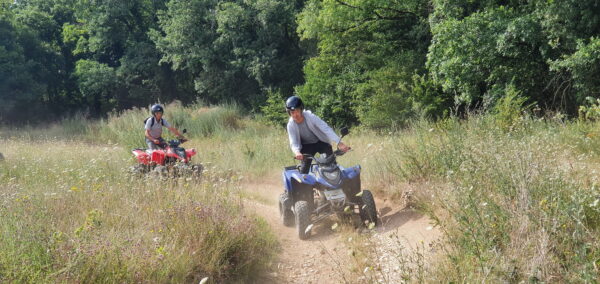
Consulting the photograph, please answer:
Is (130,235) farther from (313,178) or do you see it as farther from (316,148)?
(316,148)

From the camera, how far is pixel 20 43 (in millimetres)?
31703

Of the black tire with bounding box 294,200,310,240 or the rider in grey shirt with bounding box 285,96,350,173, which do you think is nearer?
the black tire with bounding box 294,200,310,240

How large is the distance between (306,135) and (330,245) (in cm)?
181

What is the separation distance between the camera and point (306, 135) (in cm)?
709

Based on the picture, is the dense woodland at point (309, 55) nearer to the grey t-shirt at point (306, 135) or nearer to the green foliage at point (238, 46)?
the green foliage at point (238, 46)

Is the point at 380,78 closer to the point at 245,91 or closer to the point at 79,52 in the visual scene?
the point at 245,91

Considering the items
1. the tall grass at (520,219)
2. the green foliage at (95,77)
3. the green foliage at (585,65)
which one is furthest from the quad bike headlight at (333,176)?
the green foliage at (95,77)

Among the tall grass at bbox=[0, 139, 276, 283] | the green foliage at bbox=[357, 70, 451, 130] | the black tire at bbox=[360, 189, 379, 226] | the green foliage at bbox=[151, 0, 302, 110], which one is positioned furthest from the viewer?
the green foliage at bbox=[151, 0, 302, 110]

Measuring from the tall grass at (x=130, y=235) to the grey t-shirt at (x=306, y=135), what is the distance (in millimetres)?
1377

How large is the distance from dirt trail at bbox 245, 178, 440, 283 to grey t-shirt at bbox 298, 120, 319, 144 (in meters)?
1.20

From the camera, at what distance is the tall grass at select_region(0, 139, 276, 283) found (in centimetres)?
383

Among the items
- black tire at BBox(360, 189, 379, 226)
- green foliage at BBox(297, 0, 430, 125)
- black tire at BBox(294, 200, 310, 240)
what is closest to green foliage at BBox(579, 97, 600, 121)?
black tire at BBox(360, 189, 379, 226)

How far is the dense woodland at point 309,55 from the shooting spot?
470 inches

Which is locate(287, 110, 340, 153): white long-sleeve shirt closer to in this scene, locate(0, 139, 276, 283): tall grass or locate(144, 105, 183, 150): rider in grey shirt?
locate(0, 139, 276, 283): tall grass
